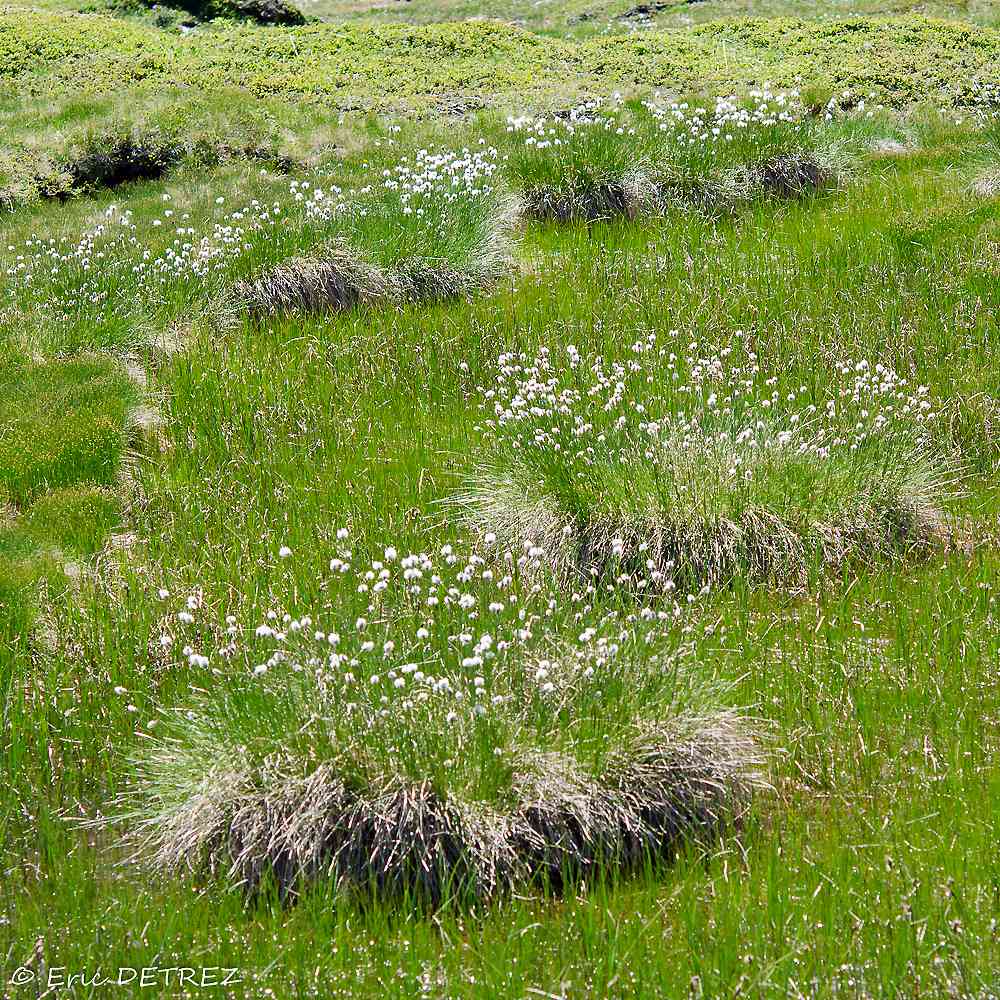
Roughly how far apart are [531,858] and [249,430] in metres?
4.43

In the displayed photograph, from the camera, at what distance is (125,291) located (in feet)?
30.9

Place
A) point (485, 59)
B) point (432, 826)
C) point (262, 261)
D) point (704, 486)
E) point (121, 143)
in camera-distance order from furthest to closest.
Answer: point (485, 59), point (121, 143), point (262, 261), point (704, 486), point (432, 826)

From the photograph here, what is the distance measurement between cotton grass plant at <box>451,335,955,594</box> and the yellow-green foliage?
27.0 ft

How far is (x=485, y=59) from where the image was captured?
651 inches

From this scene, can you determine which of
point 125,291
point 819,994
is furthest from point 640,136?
point 819,994

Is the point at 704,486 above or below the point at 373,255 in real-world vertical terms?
below

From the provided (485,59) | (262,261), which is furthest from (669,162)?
(485,59)

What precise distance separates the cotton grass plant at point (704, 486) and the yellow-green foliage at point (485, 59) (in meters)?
8.22

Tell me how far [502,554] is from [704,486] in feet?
3.88

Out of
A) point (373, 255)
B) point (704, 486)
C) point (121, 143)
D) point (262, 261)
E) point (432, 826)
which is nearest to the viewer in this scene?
point (432, 826)

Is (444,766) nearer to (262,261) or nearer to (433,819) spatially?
(433,819)

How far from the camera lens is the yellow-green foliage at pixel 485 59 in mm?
14703

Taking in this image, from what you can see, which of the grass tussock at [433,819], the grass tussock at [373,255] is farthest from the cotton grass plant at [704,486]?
the grass tussock at [373,255]

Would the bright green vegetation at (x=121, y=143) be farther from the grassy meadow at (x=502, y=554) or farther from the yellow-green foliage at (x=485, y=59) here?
the yellow-green foliage at (x=485, y=59)
